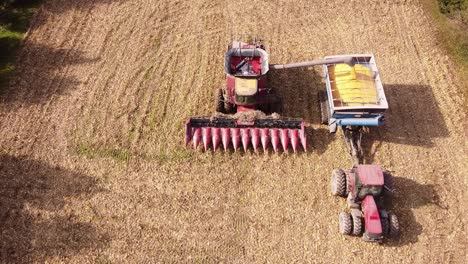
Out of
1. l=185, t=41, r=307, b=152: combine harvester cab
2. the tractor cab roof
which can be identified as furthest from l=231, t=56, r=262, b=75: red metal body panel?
l=185, t=41, r=307, b=152: combine harvester cab

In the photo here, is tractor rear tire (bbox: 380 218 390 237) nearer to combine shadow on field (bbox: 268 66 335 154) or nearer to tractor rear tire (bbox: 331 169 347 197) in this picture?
tractor rear tire (bbox: 331 169 347 197)

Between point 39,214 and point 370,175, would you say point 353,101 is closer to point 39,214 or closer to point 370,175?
point 370,175

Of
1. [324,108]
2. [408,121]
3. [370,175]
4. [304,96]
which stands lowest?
[408,121]

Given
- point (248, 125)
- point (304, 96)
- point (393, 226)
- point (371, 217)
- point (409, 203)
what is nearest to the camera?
point (371, 217)

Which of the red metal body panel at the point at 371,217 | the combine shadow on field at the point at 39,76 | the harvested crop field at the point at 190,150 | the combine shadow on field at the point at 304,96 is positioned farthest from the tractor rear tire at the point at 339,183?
the combine shadow on field at the point at 39,76

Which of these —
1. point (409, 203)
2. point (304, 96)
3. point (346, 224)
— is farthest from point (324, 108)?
point (346, 224)

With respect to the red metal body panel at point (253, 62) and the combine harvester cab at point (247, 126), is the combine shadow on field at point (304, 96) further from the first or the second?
the red metal body panel at point (253, 62)
